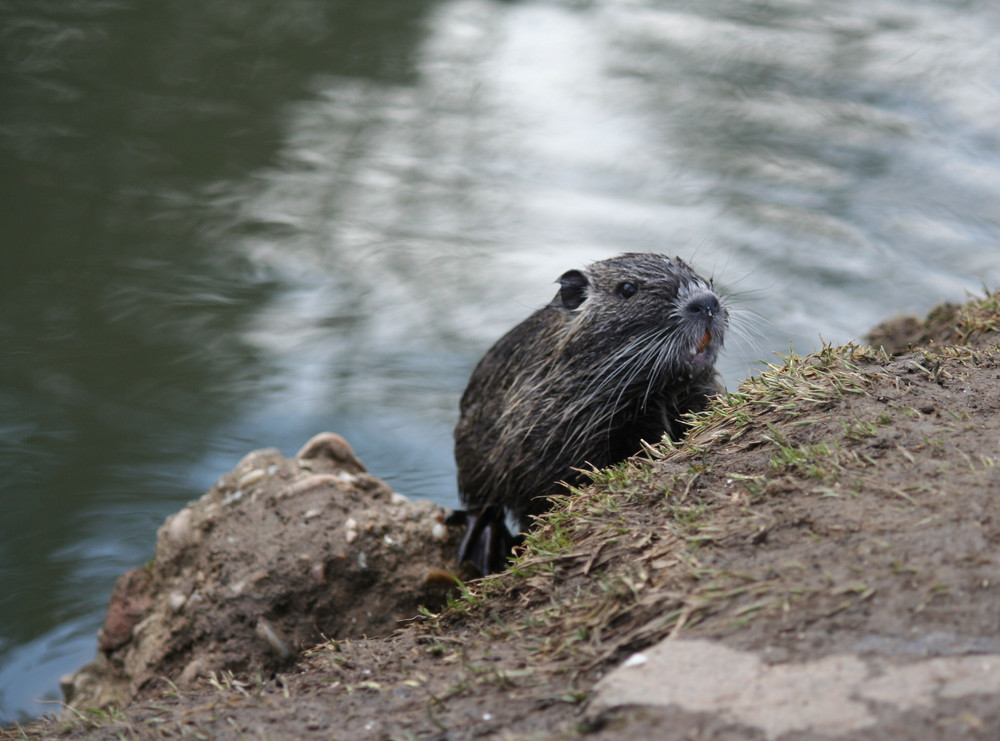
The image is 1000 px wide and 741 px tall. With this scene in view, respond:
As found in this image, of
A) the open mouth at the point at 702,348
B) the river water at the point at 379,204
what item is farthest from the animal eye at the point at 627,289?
the river water at the point at 379,204

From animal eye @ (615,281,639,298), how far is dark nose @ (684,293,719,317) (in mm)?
280

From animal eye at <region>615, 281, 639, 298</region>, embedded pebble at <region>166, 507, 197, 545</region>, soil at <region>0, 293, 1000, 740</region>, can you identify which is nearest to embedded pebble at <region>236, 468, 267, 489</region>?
embedded pebble at <region>166, 507, 197, 545</region>

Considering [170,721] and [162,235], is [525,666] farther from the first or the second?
[162,235]

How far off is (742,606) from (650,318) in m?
2.14

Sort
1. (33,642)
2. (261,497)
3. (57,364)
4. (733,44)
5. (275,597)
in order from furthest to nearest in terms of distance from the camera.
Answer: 1. (733,44)
2. (57,364)
3. (33,642)
4. (261,497)
5. (275,597)

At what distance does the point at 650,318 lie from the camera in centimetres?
431

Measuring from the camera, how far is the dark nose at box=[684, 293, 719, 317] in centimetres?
428

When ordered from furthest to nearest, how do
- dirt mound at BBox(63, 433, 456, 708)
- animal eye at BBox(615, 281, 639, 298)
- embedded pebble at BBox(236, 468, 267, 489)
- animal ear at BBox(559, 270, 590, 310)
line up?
embedded pebble at BBox(236, 468, 267, 489), animal ear at BBox(559, 270, 590, 310), animal eye at BBox(615, 281, 639, 298), dirt mound at BBox(63, 433, 456, 708)

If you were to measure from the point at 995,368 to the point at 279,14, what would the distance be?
10804 millimetres

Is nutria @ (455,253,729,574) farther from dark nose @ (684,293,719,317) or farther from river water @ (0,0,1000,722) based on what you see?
river water @ (0,0,1000,722)

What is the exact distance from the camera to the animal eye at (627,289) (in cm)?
445

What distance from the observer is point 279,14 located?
1210 centimetres

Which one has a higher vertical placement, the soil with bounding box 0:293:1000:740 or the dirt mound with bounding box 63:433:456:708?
the soil with bounding box 0:293:1000:740

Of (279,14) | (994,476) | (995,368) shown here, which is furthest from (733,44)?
(994,476)
